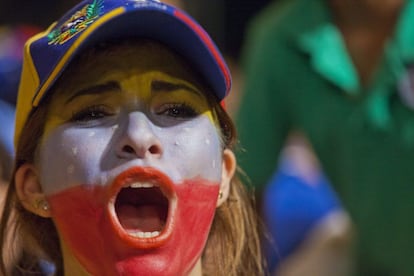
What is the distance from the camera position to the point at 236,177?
4.42ft

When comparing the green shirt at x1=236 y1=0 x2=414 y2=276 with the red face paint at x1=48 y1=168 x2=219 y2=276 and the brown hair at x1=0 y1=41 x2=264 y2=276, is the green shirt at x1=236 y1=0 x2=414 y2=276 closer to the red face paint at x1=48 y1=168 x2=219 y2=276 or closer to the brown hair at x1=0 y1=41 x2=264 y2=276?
the brown hair at x1=0 y1=41 x2=264 y2=276

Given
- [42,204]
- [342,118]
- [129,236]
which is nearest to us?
[129,236]

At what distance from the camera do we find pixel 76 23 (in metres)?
1.17

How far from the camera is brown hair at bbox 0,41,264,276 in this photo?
120 cm

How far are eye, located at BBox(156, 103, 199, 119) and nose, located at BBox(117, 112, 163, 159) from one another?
0.03m

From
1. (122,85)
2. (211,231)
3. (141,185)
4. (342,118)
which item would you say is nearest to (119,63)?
(122,85)

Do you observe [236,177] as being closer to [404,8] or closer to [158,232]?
[158,232]

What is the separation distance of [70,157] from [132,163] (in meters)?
0.08

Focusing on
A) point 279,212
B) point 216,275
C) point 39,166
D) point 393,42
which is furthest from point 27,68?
point 279,212

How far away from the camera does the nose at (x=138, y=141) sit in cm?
110

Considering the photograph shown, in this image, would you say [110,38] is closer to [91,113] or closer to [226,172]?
[91,113]

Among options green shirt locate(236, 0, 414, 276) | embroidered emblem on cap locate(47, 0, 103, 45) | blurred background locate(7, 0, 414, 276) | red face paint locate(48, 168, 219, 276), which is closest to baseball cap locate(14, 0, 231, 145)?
embroidered emblem on cap locate(47, 0, 103, 45)

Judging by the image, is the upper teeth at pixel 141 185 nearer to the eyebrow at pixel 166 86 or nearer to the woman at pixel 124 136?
the woman at pixel 124 136

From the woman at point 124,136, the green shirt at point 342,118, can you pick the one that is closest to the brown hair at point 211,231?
the woman at point 124,136
